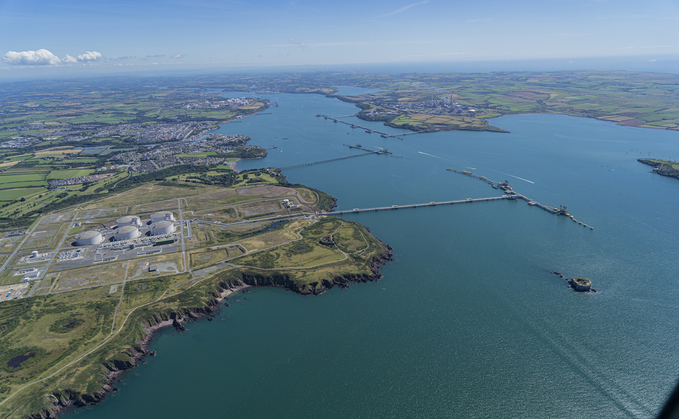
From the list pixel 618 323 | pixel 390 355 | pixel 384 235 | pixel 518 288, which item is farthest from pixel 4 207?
pixel 618 323

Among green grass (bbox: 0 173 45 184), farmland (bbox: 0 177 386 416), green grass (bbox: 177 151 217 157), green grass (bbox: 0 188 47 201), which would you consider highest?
green grass (bbox: 177 151 217 157)

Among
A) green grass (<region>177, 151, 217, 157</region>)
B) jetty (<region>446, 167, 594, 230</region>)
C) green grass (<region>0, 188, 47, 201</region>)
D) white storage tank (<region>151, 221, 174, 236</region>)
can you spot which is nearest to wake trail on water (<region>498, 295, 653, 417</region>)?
jetty (<region>446, 167, 594, 230</region>)

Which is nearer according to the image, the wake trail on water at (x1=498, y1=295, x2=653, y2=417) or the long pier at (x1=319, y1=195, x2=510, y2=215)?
the wake trail on water at (x1=498, y1=295, x2=653, y2=417)

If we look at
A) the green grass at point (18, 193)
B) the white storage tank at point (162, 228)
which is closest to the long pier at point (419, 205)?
the white storage tank at point (162, 228)

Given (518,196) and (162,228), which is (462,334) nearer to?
(518,196)

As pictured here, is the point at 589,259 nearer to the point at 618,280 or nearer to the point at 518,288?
the point at 618,280

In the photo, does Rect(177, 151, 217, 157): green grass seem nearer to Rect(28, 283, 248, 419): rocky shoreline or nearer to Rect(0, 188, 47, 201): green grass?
Rect(0, 188, 47, 201): green grass
